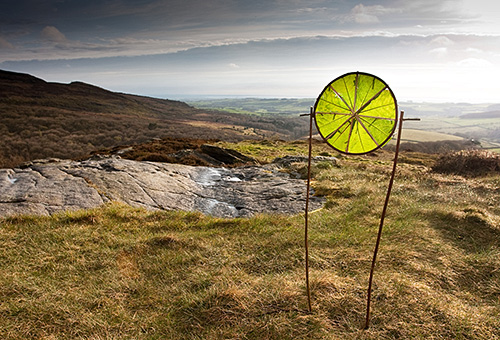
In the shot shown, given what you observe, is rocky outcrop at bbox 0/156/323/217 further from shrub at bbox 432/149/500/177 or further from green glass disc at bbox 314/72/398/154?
shrub at bbox 432/149/500/177

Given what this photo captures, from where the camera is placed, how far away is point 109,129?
8688 centimetres

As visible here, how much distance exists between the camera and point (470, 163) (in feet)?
68.0

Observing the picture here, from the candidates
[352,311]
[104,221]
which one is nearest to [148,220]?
[104,221]

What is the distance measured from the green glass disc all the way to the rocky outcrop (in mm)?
7532

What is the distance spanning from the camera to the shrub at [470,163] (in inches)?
770

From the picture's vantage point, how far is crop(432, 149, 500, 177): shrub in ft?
64.2

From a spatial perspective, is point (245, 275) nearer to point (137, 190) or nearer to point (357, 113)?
point (357, 113)

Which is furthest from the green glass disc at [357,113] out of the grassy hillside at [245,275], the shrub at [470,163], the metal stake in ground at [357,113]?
the shrub at [470,163]

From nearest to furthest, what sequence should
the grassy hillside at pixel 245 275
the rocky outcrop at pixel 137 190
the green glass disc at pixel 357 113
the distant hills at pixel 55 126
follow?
the green glass disc at pixel 357 113, the grassy hillside at pixel 245 275, the rocky outcrop at pixel 137 190, the distant hills at pixel 55 126

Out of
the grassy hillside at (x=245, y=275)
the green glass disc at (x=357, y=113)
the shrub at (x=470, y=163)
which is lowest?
the grassy hillside at (x=245, y=275)

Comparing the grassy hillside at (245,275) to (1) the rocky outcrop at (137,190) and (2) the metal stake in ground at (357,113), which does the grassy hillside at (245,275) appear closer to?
(1) the rocky outcrop at (137,190)

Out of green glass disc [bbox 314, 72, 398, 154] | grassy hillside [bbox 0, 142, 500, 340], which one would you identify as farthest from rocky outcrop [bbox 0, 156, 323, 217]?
green glass disc [bbox 314, 72, 398, 154]

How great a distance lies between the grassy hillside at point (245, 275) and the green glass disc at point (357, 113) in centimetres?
322

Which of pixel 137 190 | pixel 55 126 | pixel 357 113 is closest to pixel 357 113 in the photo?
pixel 357 113
